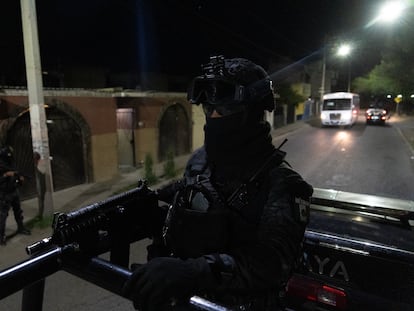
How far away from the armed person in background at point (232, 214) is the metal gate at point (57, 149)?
733 centimetres

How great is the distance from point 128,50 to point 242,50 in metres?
8.26

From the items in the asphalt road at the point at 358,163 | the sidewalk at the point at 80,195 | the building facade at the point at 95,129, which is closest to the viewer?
the sidewalk at the point at 80,195

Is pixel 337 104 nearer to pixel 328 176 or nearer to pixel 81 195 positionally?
pixel 328 176

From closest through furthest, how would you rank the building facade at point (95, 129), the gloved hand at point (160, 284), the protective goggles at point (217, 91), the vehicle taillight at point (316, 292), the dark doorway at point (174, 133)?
the gloved hand at point (160, 284)
the protective goggles at point (217, 91)
the vehicle taillight at point (316, 292)
the building facade at point (95, 129)
the dark doorway at point (174, 133)

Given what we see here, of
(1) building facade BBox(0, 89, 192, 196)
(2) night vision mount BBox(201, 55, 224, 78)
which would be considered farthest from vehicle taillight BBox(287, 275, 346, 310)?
(1) building facade BBox(0, 89, 192, 196)

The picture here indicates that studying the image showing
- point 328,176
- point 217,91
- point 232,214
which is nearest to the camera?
point 232,214

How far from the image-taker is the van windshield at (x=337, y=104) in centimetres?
→ 2438

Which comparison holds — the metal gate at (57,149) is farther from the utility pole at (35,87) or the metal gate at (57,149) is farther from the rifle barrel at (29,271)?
the rifle barrel at (29,271)

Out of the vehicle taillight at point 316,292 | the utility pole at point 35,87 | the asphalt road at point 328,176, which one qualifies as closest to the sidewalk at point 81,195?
the utility pole at point 35,87

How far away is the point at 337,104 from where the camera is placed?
24.7m

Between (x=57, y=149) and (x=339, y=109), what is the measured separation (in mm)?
21625

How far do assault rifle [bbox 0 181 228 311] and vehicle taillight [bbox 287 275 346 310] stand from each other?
115cm

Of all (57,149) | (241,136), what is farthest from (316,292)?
(57,149)

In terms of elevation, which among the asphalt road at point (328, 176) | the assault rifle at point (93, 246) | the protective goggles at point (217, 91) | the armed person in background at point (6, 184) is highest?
the protective goggles at point (217, 91)
